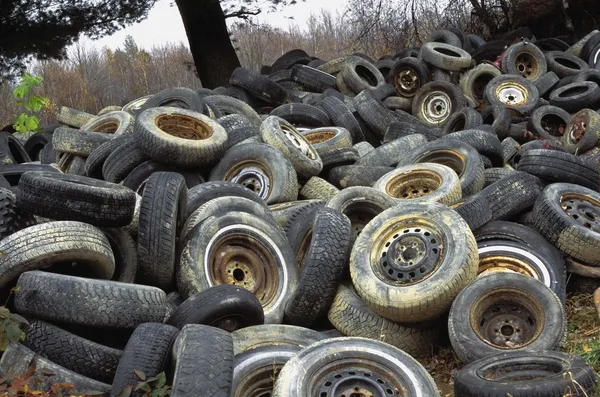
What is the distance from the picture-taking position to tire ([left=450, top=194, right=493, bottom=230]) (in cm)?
685

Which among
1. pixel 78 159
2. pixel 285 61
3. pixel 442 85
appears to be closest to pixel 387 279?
pixel 78 159

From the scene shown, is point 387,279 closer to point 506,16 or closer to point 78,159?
point 78,159

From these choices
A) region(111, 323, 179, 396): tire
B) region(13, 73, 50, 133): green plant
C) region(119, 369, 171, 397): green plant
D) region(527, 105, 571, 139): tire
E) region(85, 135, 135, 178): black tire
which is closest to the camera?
region(119, 369, 171, 397): green plant

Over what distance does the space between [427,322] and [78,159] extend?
554cm

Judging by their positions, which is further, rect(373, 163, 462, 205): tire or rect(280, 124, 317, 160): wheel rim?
rect(280, 124, 317, 160): wheel rim

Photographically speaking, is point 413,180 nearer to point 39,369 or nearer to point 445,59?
point 39,369

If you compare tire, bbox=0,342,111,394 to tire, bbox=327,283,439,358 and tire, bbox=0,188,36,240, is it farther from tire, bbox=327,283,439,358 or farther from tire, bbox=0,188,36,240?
tire, bbox=327,283,439,358

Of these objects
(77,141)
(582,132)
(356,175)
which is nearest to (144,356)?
(356,175)

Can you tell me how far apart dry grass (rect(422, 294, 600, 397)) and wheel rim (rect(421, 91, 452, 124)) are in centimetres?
678

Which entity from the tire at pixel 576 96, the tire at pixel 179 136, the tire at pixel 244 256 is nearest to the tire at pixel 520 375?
the tire at pixel 244 256

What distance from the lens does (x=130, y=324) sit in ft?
17.6

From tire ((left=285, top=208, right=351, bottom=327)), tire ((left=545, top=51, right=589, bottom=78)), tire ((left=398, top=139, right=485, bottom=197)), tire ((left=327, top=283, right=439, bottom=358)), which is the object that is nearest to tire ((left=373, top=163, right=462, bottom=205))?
tire ((left=398, top=139, right=485, bottom=197))

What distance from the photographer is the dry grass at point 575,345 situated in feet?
18.0

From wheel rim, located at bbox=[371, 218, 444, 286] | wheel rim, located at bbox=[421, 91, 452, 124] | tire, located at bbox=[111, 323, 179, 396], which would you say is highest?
tire, located at bbox=[111, 323, 179, 396]
